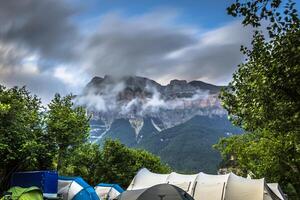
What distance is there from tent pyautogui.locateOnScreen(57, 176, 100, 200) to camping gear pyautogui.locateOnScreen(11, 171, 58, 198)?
164 cm

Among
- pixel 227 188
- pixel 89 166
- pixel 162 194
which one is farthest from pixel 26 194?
pixel 89 166

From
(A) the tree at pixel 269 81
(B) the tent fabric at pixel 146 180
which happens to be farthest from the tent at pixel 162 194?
(B) the tent fabric at pixel 146 180

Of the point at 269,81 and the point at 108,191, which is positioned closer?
the point at 269,81

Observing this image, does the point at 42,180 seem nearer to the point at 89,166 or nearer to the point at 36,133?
the point at 36,133

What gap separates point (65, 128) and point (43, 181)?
8.77 meters

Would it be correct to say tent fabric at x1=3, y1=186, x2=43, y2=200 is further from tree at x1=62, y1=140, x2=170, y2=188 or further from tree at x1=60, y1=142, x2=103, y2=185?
tree at x1=60, y1=142, x2=103, y2=185

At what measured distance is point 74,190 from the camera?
25156 millimetres

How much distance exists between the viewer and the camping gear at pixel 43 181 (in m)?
22.9

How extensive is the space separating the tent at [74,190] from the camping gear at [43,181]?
1.64 metres

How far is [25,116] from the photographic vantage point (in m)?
26.9

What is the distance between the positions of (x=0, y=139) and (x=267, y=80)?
16.0 metres

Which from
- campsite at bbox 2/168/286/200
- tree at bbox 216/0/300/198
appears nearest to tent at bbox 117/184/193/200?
campsite at bbox 2/168/286/200

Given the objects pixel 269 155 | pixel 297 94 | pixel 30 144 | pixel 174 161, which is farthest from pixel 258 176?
pixel 174 161

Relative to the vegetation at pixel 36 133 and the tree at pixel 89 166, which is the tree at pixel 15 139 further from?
the tree at pixel 89 166
